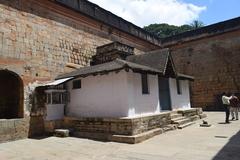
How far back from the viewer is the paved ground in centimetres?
590

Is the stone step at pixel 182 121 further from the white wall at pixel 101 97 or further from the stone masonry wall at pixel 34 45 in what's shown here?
the stone masonry wall at pixel 34 45

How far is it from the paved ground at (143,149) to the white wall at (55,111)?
2148 millimetres

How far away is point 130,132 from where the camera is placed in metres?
8.02

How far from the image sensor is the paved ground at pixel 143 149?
19.4 feet

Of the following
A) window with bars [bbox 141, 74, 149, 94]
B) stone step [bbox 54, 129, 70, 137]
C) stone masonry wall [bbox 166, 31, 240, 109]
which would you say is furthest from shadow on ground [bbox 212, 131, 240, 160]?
stone masonry wall [bbox 166, 31, 240, 109]

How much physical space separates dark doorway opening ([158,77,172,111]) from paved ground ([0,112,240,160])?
3.23m

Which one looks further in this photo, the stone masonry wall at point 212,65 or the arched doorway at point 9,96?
the stone masonry wall at point 212,65

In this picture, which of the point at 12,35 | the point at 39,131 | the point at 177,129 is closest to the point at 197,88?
the point at 177,129

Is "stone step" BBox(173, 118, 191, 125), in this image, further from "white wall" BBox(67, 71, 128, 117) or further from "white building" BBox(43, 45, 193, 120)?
"white wall" BBox(67, 71, 128, 117)

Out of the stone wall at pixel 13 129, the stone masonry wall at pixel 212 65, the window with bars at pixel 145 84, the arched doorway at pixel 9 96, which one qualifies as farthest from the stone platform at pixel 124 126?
the stone masonry wall at pixel 212 65

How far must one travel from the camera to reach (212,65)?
61.9ft

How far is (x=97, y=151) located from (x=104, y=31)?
1076cm

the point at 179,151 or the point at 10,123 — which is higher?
the point at 10,123

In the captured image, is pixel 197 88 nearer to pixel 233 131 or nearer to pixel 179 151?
pixel 233 131
